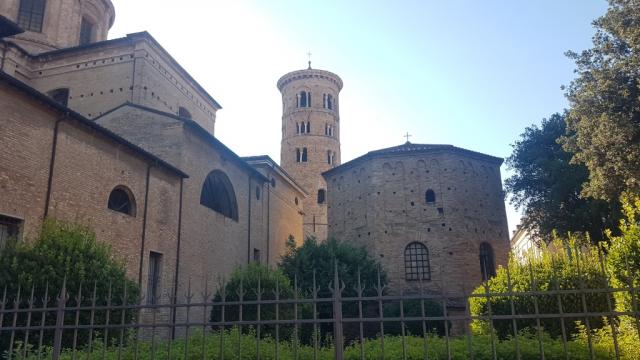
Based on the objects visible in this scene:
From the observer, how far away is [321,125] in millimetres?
37625

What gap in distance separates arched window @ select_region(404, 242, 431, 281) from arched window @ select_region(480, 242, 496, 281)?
8.48 ft

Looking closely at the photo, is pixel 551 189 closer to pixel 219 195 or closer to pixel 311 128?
pixel 219 195

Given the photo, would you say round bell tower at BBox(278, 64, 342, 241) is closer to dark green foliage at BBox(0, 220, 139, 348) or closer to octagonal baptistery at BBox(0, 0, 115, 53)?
octagonal baptistery at BBox(0, 0, 115, 53)

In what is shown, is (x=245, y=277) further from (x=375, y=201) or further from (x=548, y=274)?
(x=375, y=201)

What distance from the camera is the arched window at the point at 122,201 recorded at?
44.1 ft

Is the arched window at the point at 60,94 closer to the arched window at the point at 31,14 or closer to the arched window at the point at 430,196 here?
the arched window at the point at 31,14

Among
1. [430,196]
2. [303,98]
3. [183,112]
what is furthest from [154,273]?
[303,98]

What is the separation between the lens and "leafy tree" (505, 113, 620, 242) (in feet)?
63.7

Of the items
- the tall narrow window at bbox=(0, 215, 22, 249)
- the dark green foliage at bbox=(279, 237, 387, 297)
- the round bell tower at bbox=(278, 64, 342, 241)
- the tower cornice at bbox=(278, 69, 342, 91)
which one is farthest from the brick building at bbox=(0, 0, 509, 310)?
the tower cornice at bbox=(278, 69, 342, 91)

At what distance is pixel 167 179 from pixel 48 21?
40.3 feet

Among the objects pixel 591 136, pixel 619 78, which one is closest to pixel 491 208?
pixel 591 136

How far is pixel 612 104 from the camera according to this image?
14492 millimetres

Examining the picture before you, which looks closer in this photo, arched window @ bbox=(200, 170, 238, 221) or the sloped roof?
arched window @ bbox=(200, 170, 238, 221)

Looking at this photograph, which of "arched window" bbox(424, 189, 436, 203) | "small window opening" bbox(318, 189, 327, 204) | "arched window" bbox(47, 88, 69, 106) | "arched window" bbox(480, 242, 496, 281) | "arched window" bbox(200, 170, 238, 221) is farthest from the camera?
"small window opening" bbox(318, 189, 327, 204)
